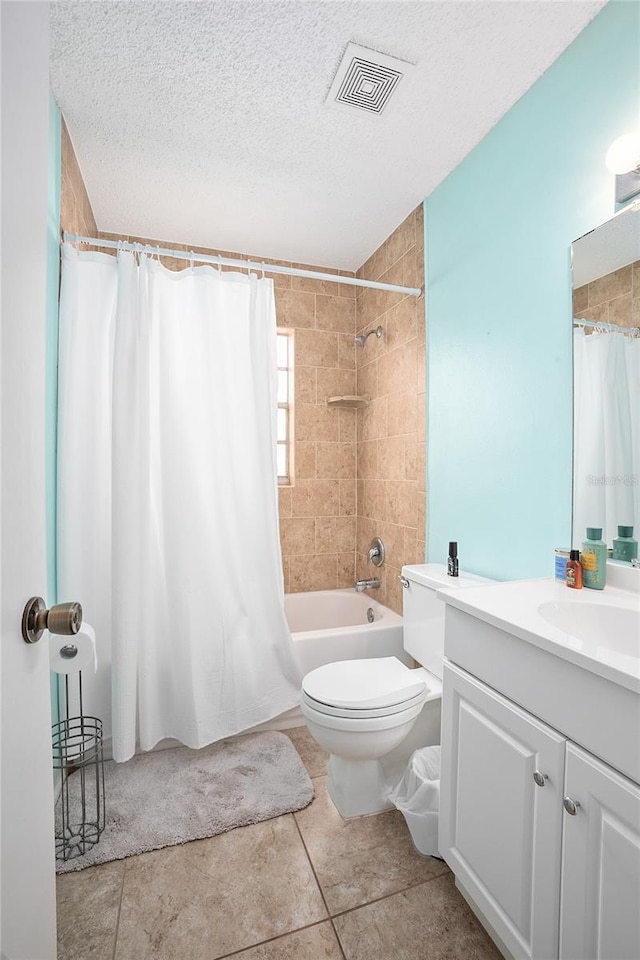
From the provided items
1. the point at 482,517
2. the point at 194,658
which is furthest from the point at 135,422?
the point at 482,517

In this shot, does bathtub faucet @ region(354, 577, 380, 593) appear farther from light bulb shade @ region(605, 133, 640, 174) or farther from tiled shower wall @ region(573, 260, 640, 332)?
light bulb shade @ region(605, 133, 640, 174)

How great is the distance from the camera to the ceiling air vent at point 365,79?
1415 mm

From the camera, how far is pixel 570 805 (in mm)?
833

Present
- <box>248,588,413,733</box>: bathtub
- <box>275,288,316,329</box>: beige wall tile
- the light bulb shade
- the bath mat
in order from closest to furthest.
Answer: the light bulb shade, the bath mat, <box>248,588,413,733</box>: bathtub, <box>275,288,316,329</box>: beige wall tile

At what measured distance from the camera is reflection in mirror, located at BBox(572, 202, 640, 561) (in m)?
1.19

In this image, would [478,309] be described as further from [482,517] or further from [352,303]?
[352,303]

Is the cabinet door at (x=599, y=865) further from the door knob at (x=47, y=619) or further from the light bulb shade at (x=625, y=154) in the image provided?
the light bulb shade at (x=625, y=154)

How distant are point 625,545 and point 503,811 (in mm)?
742

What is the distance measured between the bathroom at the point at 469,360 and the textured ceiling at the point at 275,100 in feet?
0.33

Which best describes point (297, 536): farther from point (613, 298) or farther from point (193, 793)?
point (613, 298)

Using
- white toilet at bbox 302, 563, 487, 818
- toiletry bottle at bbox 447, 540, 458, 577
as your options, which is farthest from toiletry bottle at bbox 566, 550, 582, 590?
toiletry bottle at bbox 447, 540, 458, 577

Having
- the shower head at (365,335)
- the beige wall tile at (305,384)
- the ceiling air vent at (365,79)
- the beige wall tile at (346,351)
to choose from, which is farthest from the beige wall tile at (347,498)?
the ceiling air vent at (365,79)

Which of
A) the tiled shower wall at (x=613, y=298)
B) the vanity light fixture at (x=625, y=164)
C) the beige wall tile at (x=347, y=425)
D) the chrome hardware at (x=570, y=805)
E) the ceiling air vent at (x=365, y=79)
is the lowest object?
the chrome hardware at (x=570, y=805)

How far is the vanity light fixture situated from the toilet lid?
1.61 m
